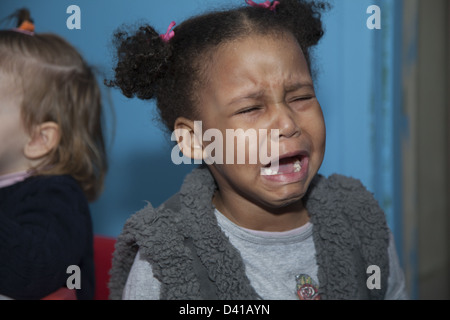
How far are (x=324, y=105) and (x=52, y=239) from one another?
0.61 m

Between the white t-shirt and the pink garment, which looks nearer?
the white t-shirt

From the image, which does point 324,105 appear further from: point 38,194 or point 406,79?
point 38,194

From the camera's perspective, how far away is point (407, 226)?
3.90 feet

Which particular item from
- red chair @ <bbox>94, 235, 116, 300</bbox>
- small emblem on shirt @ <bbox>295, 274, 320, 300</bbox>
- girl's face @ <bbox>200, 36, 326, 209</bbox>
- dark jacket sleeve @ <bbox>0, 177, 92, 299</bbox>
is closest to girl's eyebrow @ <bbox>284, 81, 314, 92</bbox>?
girl's face @ <bbox>200, 36, 326, 209</bbox>

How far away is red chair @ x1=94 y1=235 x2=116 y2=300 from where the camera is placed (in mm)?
1165

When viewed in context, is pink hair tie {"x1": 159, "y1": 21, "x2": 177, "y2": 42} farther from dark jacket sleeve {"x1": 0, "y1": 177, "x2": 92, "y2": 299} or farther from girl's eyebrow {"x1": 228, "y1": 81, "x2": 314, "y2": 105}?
dark jacket sleeve {"x1": 0, "y1": 177, "x2": 92, "y2": 299}

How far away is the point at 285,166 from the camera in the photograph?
751mm

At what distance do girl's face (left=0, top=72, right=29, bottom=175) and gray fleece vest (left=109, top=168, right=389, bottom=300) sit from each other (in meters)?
0.38

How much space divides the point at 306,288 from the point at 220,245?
16 centimetres

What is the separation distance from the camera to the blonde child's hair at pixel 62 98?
3.38 ft

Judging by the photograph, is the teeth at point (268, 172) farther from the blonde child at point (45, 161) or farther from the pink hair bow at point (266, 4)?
the blonde child at point (45, 161)

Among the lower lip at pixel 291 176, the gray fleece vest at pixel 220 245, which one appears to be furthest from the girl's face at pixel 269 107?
the gray fleece vest at pixel 220 245

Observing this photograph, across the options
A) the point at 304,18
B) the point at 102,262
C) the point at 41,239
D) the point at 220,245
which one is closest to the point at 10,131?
the point at 41,239
